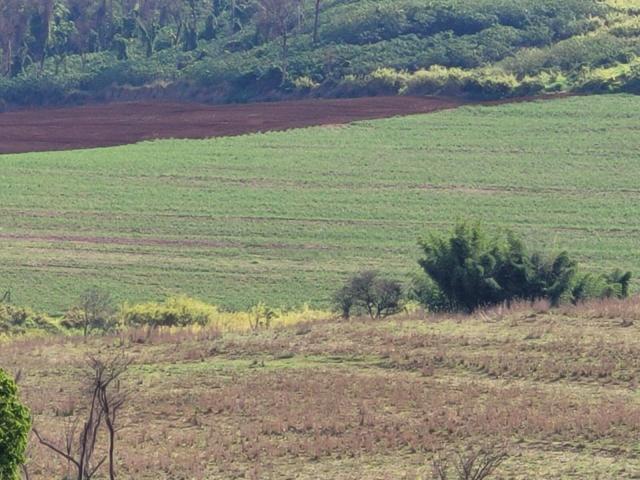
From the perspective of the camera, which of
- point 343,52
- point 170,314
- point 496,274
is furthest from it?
point 343,52

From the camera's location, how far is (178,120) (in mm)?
84062

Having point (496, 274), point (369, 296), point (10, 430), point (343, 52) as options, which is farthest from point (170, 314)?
Result: point (343, 52)

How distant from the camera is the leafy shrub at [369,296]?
4497 centimetres

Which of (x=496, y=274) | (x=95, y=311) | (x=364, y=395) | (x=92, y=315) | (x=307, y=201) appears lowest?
(x=92, y=315)

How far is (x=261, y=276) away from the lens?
51.7m

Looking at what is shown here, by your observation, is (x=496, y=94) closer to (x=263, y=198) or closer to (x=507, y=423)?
(x=263, y=198)

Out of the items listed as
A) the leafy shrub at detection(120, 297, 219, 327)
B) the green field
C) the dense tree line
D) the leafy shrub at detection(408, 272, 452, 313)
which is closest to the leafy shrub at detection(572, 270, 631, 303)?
the leafy shrub at detection(408, 272, 452, 313)

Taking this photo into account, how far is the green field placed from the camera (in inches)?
2063

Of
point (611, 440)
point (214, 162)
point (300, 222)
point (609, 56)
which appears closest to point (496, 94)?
point (609, 56)

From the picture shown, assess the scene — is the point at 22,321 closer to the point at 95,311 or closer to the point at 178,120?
the point at 95,311

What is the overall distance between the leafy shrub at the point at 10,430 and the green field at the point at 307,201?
27472mm

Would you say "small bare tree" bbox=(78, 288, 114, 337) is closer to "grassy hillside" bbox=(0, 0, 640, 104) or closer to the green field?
the green field

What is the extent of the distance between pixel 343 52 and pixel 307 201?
1430 inches

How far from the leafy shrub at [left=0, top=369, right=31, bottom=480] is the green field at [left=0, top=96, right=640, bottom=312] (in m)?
27.5
